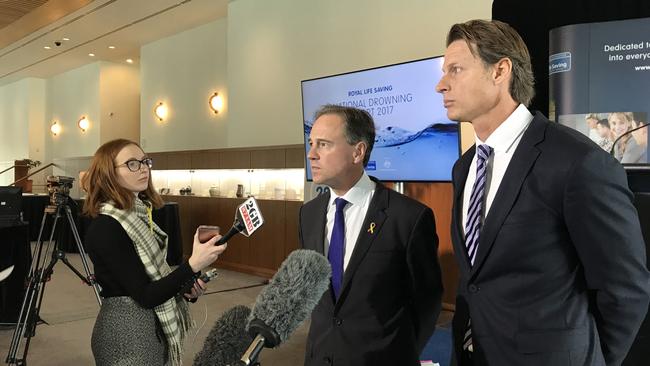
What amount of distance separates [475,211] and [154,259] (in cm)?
135

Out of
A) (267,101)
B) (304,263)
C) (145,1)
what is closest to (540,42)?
(304,263)

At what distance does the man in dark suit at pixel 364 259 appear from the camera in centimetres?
157

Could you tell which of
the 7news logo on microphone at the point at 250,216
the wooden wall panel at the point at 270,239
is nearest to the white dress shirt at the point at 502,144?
the 7news logo on microphone at the point at 250,216

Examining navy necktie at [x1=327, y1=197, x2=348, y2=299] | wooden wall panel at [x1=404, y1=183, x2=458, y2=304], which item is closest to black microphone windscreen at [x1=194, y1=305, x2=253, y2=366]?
navy necktie at [x1=327, y1=197, x2=348, y2=299]

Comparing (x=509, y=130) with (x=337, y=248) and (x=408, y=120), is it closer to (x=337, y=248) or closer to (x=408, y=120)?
(x=337, y=248)

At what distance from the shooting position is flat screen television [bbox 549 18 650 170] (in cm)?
279

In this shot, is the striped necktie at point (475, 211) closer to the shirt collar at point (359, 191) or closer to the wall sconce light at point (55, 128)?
the shirt collar at point (359, 191)

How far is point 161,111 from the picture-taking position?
10.4 meters

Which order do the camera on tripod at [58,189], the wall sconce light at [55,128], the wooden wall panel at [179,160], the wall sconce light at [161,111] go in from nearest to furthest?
the camera on tripod at [58,189] → the wooden wall panel at [179,160] → the wall sconce light at [161,111] → the wall sconce light at [55,128]

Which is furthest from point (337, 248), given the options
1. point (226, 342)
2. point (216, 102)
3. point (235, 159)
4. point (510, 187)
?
point (216, 102)

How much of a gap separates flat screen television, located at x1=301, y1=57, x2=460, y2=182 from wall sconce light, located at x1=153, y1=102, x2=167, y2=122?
639cm

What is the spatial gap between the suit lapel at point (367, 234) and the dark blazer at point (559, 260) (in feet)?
1.35

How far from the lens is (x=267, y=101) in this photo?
7.75 metres

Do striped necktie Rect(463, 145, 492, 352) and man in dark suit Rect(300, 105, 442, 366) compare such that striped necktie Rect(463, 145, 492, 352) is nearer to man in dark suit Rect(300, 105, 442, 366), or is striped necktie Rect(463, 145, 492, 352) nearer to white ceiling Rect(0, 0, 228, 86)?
man in dark suit Rect(300, 105, 442, 366)
